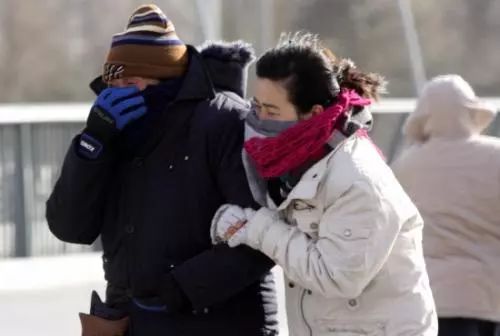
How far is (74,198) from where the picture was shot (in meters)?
3.71

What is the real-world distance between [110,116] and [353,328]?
90 centimetres

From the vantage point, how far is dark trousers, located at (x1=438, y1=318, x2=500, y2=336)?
501 cm

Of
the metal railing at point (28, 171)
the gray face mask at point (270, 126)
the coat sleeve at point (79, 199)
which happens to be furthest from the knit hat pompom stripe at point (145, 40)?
the metal railing at point (28, 171)

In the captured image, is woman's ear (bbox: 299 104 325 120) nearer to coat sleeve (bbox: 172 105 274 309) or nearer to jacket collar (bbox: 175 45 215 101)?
coat sleeve (bbox: 172 105 274 309)

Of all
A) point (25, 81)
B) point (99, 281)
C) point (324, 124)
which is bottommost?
point (99, 281)

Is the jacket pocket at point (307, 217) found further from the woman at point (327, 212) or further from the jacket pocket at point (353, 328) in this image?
the jacket pocket at point (353, 328)

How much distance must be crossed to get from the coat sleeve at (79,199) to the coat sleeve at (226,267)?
338 mm

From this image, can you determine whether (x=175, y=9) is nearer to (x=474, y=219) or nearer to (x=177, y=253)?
(x=474, y=219)

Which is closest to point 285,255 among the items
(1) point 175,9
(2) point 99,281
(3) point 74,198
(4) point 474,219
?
(3) point 74,198

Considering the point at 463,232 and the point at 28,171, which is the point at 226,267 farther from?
the point at 28,171

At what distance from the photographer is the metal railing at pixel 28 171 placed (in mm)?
8594

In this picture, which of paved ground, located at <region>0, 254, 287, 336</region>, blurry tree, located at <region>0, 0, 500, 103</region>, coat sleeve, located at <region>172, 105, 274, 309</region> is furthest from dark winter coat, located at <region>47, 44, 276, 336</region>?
blurry tree, located at <region>0, 0, 500, 103</region>

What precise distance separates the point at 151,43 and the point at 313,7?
896 cm

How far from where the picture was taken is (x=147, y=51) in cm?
373
